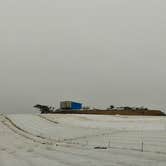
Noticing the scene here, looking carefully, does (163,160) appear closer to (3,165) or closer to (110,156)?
(110,156)

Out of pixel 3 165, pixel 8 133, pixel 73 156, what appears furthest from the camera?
pixel 8 133

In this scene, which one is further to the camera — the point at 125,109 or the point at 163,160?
the point at 125,109

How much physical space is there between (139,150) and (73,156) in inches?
104

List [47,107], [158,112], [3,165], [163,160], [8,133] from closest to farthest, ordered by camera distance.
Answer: [163,160], [3,165], [8,133], [158,112], [47,107]

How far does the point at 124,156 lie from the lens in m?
11.1

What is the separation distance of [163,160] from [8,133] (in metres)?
16.6

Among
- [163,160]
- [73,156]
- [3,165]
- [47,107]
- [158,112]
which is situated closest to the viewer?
[163,160]

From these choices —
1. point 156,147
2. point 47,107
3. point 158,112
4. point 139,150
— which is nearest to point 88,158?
point 139,150

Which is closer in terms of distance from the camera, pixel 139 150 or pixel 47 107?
pixel 139 150

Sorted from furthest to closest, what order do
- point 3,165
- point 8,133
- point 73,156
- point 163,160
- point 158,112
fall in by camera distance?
point 158,112
point 8,133
point 73,156
point 3,165
point 163,160

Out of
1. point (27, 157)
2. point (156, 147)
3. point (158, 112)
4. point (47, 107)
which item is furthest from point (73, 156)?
point (47, 107)

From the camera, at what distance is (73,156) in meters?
12.0

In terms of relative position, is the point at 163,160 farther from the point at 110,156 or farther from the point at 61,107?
the point at 61,107

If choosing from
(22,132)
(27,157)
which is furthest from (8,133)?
(27,157)
